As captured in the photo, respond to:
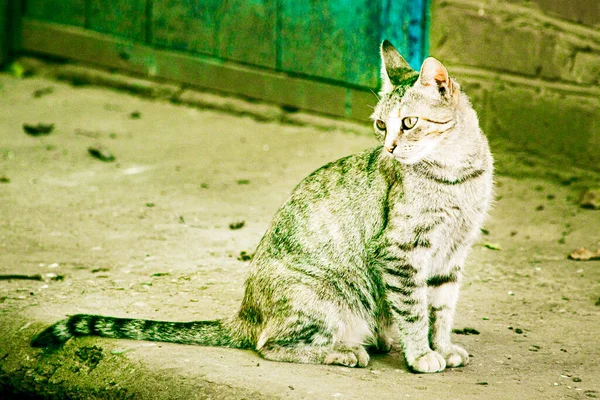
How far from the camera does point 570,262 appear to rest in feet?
17.6

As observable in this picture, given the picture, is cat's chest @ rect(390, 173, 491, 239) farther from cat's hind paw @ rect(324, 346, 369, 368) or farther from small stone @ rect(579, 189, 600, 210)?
small stone @ rect(579, 189, 600, 210)

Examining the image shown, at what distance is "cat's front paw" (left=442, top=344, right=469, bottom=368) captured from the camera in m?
3.97

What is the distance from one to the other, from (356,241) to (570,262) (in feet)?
6.13

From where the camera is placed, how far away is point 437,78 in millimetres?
3848

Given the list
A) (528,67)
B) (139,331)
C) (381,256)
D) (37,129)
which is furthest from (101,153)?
(381,256)

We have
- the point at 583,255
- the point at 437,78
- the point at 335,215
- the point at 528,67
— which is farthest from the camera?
the point at 528,67

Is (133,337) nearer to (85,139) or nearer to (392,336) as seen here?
(392,336)

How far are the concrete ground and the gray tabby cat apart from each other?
11 cm

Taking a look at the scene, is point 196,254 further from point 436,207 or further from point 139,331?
point 436,207

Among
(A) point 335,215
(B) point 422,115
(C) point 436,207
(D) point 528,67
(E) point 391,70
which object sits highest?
(E) point 391,70

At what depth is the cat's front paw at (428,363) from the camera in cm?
388

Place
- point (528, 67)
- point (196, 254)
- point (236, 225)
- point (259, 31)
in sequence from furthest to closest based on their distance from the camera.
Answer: point (259, 31), point (528, 67), point (236, 225), point (196, 254)

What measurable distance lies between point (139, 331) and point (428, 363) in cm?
122

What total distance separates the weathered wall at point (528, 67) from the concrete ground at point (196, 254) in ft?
0.66
